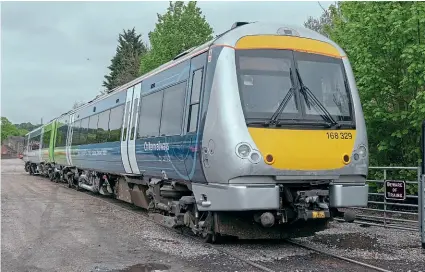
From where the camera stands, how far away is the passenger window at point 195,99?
323 inches

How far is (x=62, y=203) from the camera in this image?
15523 millimetres

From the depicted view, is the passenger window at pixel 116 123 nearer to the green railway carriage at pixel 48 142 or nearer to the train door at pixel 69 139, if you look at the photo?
the train door at pixel 69 139

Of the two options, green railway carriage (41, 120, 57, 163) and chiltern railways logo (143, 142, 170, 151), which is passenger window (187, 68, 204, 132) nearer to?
chiltern railways logo (143, 142, 170, 151)

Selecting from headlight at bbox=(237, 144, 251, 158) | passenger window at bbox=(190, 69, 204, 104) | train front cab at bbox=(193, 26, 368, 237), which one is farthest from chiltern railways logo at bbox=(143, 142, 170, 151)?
headlight at bbox=(237, 144, 251, 158)

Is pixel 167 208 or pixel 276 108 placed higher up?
pixel 276 108

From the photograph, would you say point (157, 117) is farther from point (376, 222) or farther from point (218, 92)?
point (376, 222)

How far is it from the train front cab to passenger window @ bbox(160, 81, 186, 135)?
1.26m

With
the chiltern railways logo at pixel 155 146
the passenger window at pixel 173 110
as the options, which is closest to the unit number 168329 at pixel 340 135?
the passenger window at pixel 173 110

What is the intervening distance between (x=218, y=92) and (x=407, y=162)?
7.45 meters

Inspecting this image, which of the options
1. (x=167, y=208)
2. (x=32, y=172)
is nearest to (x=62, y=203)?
(x=167, y=208)

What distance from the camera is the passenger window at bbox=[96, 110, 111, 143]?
48.1ft

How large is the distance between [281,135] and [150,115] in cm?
384

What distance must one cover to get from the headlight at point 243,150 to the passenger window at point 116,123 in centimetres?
616

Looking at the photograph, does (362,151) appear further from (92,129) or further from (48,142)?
(48,142)
